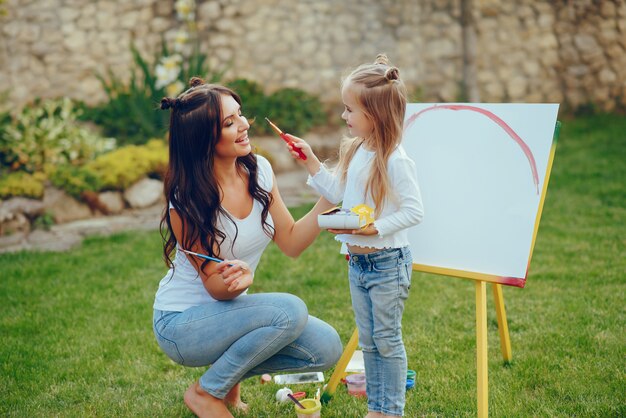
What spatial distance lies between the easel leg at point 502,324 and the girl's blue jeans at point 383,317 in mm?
582

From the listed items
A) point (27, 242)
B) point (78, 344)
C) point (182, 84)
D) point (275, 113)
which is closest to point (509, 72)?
point (275, 113)

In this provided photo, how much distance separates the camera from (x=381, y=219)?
2391mm

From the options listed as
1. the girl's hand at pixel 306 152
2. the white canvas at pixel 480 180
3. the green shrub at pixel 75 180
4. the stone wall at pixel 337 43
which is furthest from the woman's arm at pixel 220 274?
the stone wall at pixel 337 43

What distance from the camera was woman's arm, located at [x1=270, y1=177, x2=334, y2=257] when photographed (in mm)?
2768

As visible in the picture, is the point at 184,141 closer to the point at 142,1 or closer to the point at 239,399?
the point at 239,399

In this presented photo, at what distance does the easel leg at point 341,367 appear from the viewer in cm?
282

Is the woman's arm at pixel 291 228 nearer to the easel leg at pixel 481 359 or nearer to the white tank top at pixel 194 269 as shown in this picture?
the white tank top at pixel 194 269

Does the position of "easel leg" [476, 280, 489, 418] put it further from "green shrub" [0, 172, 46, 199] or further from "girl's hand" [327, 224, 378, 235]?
"green shrub" [0, 172, 46, 199]

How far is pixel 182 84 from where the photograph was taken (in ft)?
23.5

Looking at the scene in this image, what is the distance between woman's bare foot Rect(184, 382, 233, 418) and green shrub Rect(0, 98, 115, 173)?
4192mm

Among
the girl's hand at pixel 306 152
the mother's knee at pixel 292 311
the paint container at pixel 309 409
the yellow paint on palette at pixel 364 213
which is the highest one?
the girl's hand at pixel 306 152

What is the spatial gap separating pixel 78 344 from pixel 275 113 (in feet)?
15.3

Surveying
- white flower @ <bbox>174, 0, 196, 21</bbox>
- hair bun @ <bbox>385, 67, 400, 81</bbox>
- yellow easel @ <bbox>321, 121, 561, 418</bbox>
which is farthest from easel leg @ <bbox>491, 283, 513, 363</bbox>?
white flower @ <bbox>174, 0, 196, 21</bbox>

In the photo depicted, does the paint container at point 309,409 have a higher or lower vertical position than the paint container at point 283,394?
higher
